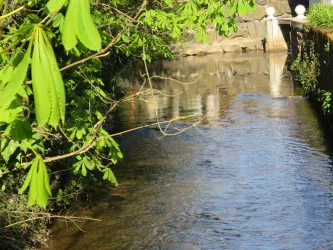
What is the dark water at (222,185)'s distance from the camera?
7500 mm

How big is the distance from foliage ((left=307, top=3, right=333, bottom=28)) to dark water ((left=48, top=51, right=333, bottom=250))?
180 centimetres

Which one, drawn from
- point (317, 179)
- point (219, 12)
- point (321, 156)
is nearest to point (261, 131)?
point (321, 156)

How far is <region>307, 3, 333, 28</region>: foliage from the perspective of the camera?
1547 cm

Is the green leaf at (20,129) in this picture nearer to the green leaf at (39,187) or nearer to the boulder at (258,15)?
the green leaf at (39,187)

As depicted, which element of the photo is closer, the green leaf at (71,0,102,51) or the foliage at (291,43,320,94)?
the green leaf at (71,0,102,51)

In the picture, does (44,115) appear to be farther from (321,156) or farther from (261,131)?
(261,131)

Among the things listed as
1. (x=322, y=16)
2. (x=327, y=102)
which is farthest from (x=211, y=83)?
(x=327, y=102)

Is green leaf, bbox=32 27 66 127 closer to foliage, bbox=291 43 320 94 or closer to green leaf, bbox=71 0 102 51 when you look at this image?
green leaf, bbox=71 0 102 51

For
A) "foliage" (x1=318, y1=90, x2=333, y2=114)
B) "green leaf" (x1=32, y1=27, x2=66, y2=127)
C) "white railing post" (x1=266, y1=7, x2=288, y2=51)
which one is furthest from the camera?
"white railing post" (x1=266, y1=7, x2=288, y2=51)

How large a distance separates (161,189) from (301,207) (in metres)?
Answer: 1.97

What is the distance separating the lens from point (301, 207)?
27.0ft

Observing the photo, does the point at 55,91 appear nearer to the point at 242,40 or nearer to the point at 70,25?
the point at 70,25

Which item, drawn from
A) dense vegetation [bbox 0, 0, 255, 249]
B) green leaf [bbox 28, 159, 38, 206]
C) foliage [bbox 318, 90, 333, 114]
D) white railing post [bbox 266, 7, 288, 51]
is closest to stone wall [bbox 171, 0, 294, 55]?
white railing post [bbox 266, 7, 288, 51]

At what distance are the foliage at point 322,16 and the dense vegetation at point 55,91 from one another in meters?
5.99
